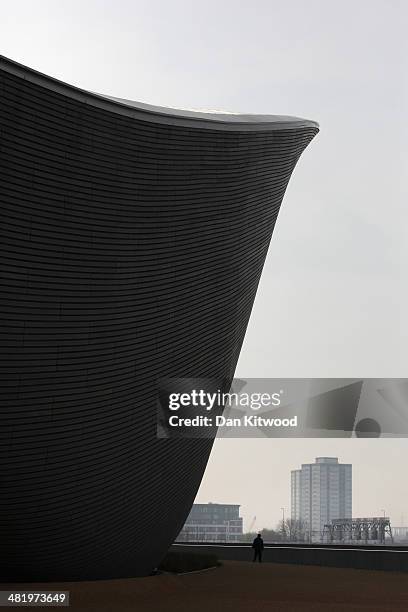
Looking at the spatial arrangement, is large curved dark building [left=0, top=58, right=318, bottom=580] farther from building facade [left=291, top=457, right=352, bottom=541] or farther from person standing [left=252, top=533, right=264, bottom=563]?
building facade [left=291, top=457, right=352, bottom=541]

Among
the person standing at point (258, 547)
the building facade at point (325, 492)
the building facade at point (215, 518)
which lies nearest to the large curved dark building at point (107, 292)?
the person standing at point (258, 547)

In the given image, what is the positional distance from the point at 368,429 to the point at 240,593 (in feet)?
45.2

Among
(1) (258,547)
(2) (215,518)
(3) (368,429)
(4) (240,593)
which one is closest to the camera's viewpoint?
(4) (240,593)

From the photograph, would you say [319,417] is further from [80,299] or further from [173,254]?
[80,299]

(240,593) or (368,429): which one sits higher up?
(368,429)

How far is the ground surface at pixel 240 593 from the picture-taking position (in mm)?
14383

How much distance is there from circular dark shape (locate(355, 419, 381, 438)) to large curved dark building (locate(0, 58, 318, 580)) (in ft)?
39.5

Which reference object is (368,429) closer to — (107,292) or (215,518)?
(107,292)

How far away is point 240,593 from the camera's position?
16.7 meters

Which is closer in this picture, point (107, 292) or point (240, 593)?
point (107, 292)

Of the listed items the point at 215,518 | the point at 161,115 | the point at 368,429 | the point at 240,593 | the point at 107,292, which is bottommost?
the point at 240,593

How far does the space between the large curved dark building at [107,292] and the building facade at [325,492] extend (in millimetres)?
141948

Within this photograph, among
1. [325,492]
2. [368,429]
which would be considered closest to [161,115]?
[368,429]

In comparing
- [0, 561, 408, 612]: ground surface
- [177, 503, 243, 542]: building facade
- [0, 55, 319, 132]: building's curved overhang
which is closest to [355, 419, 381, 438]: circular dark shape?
[0, 561, 408, 612]: ground surface
